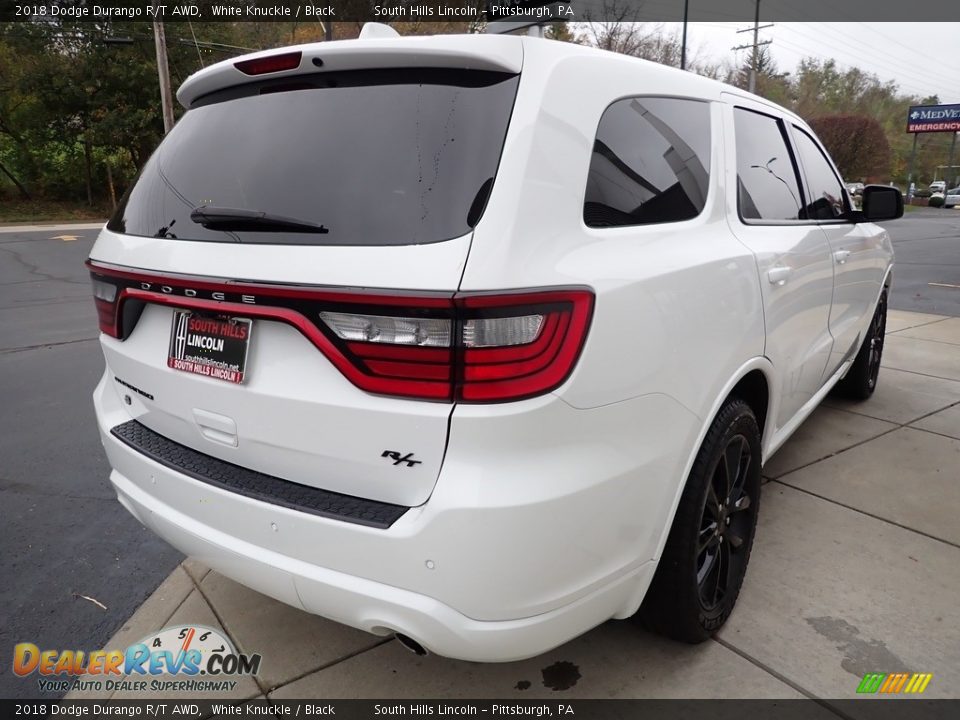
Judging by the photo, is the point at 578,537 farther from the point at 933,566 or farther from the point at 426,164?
the point at 933,566

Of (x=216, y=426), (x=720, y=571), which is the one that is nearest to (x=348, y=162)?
(x=216, y=426)

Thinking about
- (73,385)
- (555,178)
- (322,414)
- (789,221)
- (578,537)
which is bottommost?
(73,385)

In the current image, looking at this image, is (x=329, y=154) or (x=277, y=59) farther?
(x=277, y=59)

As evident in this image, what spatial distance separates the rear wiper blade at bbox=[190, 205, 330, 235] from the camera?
1662 mm

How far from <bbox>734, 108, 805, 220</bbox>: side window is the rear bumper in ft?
3.71

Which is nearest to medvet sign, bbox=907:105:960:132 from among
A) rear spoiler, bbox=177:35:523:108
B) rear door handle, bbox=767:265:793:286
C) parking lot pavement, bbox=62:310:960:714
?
parking lot pavement, bbox=62:310:960:714

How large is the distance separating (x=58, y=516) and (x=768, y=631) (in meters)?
3.18

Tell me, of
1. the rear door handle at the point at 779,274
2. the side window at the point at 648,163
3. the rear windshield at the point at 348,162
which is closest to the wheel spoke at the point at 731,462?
the rear door handle at the point at 779,274

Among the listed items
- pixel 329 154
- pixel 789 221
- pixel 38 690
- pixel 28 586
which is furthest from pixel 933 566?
pixel 28 586

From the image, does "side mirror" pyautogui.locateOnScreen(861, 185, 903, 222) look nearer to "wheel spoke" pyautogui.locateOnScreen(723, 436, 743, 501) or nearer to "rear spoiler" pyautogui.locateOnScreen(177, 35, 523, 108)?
"wheel spoke" pyautogui.locateOnScreen(723, 436, 743, 501)

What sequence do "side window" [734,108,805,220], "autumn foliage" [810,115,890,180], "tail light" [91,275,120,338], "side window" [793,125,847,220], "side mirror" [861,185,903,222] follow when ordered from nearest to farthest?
"tail light" [91,275,120,338] < "side window" [734,108,805,220] < "side window" [793,125,847,220] < "side mirror" [861,185,903,222] < "autumn foliage" [810,115,890,180]

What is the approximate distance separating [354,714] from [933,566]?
237cm

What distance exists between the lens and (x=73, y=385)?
5230 mm

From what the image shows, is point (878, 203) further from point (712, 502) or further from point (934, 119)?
point (934, 119)
